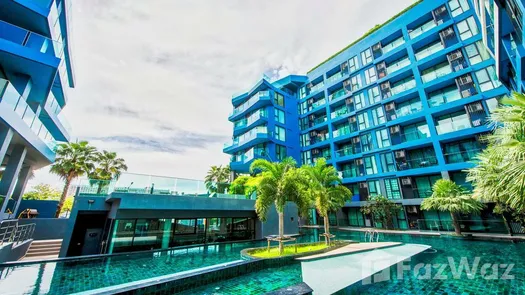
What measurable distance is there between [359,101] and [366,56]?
23.5 feet

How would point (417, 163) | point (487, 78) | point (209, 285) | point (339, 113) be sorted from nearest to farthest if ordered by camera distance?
1. point (209, 285)
2. point (487, 78)
3. point (417, 163)
4. point (339, 113)

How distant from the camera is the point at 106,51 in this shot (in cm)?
1241

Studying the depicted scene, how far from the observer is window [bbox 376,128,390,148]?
89.9 ft

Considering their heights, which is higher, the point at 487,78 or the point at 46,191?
the point at 487,78

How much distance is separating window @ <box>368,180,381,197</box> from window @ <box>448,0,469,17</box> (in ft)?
71.7

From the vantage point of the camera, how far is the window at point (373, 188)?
27.1 m

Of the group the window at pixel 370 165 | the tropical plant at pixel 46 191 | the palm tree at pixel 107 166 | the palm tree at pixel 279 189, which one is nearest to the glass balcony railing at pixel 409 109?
the window at pixel 370 165

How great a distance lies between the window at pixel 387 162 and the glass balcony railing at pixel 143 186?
23.2m

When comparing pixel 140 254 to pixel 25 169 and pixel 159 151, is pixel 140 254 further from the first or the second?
pixel 159 151

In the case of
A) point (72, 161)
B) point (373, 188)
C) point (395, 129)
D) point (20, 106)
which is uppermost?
point (395, 129)

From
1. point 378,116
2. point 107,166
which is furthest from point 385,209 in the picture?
point 107,166

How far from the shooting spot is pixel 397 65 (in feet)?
92.3

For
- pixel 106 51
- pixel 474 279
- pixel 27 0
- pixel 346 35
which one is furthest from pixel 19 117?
pixel 346 35

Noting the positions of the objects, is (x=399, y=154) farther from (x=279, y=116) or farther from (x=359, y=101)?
(x=279, y=116)
